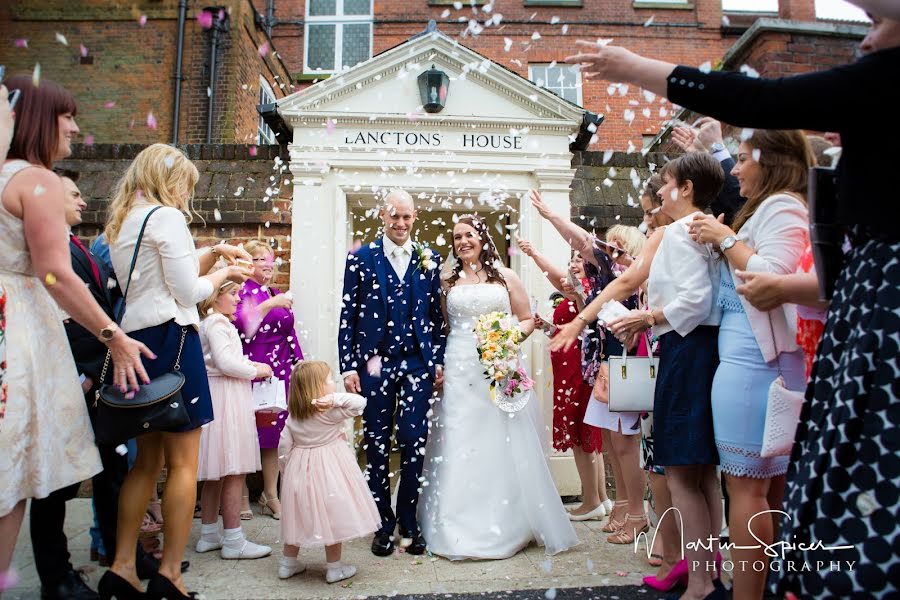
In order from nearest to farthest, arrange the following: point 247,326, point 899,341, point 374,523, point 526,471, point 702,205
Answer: point 899,341
point 702,205
point 374,523
point 526,471
point 247,326

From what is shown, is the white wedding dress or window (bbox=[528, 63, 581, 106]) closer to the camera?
the white wedding dress

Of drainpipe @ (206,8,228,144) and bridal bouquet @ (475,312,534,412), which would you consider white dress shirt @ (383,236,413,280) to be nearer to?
bridal bouquet @ (475,312,534,412)

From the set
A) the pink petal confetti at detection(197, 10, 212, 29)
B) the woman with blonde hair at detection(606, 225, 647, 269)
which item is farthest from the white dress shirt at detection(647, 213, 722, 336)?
the pink petal confetti at detection(197, 10, 212, 29)

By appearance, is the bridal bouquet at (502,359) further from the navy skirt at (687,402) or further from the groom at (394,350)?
the navy skirt at (687,402)

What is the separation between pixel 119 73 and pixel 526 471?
38.7 ft

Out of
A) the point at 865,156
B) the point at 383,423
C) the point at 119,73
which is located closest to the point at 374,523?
the point at 383,423

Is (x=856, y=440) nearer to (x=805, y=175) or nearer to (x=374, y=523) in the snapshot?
(x=805, y=175)

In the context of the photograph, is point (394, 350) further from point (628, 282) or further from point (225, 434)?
point (628, 282)

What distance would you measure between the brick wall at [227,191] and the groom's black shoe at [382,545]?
2.53m

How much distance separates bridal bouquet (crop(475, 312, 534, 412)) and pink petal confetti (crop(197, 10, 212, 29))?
34.2 feet

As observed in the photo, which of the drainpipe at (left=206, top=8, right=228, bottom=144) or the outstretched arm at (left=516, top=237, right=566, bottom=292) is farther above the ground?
the drainpipe at (left=206, top=8, right=228, bottom=144)

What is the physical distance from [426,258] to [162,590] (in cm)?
242

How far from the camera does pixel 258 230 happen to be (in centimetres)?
562

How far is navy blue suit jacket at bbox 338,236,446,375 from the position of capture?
4.19m
